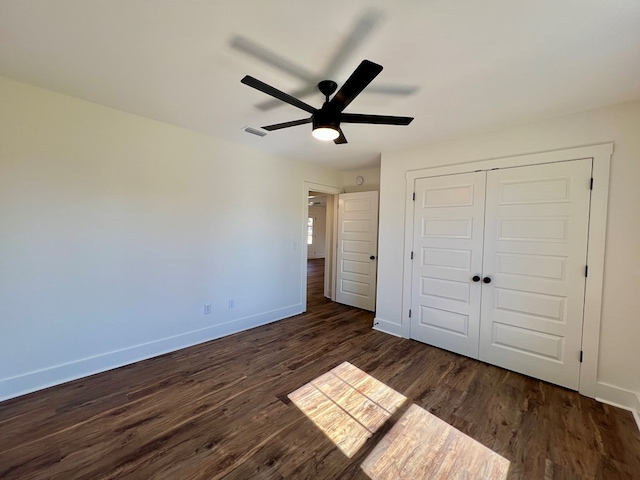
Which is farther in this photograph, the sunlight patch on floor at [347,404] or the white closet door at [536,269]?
the white closet door at [536,269]

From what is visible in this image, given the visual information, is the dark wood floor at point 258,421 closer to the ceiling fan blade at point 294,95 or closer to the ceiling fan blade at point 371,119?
the ceiling fan blade at point 371,119

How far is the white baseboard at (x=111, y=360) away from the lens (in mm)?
2220

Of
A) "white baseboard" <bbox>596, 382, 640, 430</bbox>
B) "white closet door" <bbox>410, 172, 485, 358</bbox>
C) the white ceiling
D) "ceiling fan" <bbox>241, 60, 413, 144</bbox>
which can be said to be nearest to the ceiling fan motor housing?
"ceiling fan" <bbox>241, 60, 413, 144</bbox>

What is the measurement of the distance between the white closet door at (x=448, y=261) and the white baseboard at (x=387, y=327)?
0.21 meters

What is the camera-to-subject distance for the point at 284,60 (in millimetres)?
1776

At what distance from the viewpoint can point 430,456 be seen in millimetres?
Answer: 1710

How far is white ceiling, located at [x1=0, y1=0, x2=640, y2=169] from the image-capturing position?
4.54 ft

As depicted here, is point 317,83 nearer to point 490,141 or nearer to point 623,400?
point 490,141

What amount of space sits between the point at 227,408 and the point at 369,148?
332 cm

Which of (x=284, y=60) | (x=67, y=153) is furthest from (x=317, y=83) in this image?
(x=67, y=153)

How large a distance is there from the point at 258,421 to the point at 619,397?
3.04 metres

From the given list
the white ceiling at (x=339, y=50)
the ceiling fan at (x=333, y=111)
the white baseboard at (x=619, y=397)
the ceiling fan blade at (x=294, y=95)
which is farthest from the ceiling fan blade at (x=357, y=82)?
the white baseboard at (x=619, y=397)

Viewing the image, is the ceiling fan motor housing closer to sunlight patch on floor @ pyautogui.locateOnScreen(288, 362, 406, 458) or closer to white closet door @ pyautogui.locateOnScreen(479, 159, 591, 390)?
white closet door @ pyautogui.locateOnScreen(479, 159, 591, 390)

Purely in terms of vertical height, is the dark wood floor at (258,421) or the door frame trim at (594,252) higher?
the door frame trim at (594,252)
